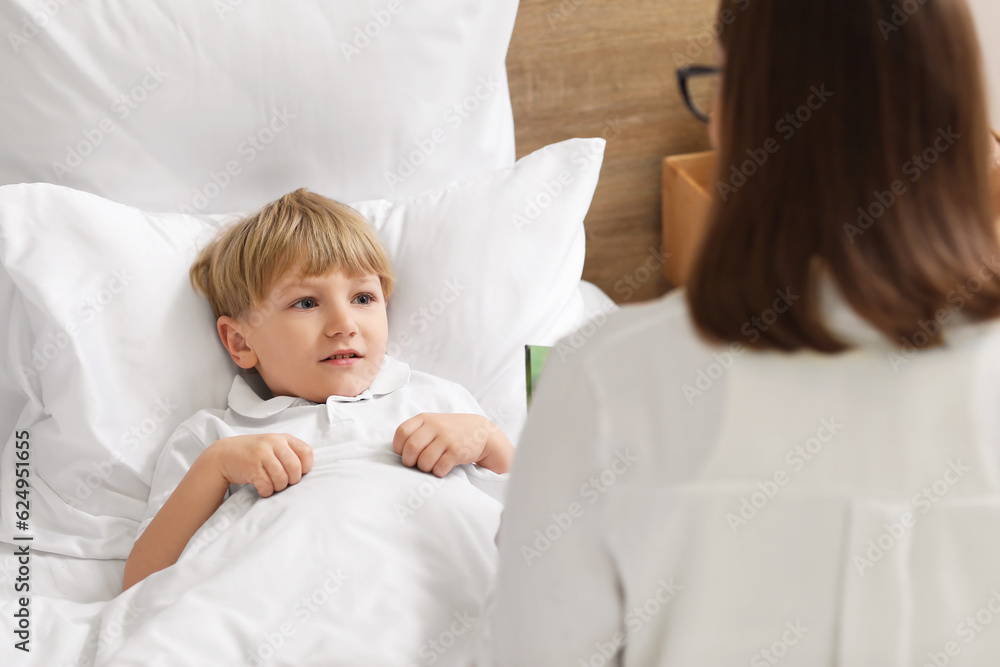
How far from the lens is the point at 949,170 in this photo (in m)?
0.47

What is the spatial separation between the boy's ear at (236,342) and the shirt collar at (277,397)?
3 centimetres

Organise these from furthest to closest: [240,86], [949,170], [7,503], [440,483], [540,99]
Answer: [540,99]
[240,86]
[7,503]
[440,483]
[949,170]

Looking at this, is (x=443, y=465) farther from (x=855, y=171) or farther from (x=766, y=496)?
(x=855, y=171)

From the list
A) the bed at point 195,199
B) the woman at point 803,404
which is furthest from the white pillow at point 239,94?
the woman at point 803,404

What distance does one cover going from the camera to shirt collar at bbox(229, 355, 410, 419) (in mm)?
1101

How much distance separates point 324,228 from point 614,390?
2.27 feet

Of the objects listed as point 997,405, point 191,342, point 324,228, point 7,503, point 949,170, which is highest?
point 949,170

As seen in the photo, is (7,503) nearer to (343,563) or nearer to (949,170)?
(343,563)

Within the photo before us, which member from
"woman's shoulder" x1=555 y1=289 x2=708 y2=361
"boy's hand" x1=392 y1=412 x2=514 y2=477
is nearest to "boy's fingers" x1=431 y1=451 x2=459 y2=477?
"boy's hand" x1=392 y1=412 x2=514 y2=477

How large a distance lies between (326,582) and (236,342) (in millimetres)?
430

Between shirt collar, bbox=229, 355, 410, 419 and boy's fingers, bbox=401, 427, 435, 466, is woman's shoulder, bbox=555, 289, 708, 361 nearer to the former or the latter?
boy's fingers, bbox=401, 427, 435, 466

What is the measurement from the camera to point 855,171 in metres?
0.46

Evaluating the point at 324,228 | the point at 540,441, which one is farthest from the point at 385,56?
the point at 540,441

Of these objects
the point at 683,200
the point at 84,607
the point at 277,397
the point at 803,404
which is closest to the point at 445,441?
Answer: the point at 277,397
